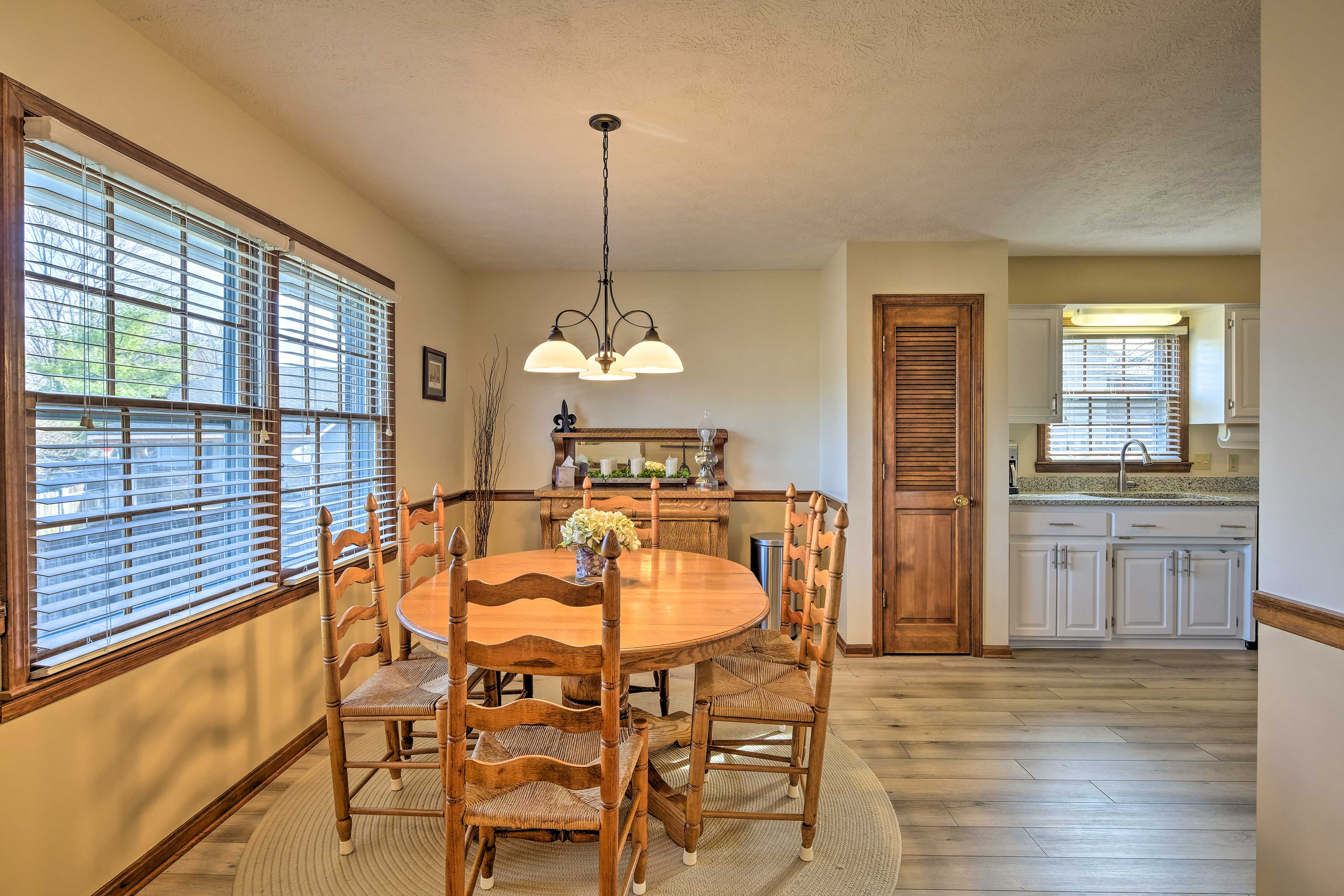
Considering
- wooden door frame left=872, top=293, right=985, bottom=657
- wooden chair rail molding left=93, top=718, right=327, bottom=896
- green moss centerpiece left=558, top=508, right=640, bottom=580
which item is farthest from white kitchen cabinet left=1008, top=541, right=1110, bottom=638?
wooden chair rail molding left=93, top=718, right=327, bottom=896

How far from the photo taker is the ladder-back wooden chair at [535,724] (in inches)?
56.4

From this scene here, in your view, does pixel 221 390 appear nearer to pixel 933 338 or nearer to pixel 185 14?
pixel 185 14

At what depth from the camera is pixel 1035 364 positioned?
4312 mm

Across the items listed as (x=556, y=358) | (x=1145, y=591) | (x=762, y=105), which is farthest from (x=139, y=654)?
(x=1145, y=591)

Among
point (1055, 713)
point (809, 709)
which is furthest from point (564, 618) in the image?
point (1055, 713)

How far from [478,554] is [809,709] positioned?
321 centimetres

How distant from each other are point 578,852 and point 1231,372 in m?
4.90

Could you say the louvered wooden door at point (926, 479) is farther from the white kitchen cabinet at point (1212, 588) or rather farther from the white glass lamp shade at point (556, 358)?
the white glass lamp shade at point (556, 358)

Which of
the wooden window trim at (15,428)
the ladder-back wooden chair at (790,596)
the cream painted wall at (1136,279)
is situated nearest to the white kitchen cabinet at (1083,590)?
the cream painted wall at (1136,279)

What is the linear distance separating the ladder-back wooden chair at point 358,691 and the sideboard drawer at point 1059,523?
350cm

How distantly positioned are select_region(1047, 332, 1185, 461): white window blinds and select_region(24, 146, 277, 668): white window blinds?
483cm

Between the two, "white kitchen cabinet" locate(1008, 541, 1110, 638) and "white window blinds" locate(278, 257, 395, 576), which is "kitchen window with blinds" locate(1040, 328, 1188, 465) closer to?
"white kitchen cabinet" locate(1008, 541, 1110, 638)

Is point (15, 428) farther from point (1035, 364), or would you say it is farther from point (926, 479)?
point (1035, 364)

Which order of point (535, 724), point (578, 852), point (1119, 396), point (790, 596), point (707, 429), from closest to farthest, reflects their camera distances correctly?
point (535, 724) → point (578, 852) → point (790, 596) → point (1119, 396) → point (707, 429)
